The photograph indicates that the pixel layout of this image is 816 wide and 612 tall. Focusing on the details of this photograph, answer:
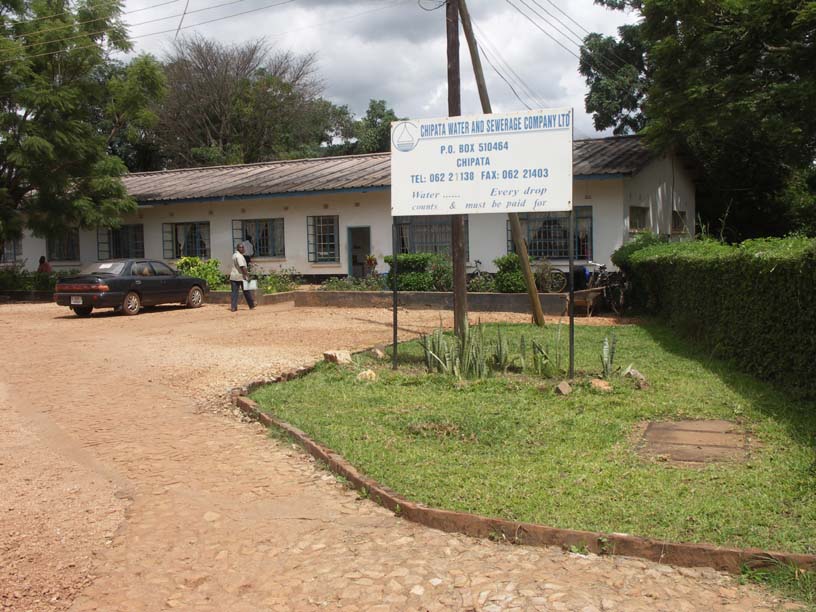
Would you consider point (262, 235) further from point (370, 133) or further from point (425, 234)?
point (370, 133)

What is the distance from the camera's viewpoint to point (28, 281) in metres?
26.1

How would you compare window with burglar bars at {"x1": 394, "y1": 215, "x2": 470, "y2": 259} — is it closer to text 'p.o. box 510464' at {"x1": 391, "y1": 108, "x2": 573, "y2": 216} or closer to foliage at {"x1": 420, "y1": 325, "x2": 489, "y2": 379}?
text 'p.o. box 510464' at {"x1": 391, "y1": 108, "x2": 573, "y2": 216}

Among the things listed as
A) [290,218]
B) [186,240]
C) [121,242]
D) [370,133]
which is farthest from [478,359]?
[370,133]

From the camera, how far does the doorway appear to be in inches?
960

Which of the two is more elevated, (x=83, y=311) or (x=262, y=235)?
(x=262, y=235)

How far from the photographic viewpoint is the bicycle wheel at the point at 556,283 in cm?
1756

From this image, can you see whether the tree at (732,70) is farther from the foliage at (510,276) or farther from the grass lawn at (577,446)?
the grass lawn at (577,446)

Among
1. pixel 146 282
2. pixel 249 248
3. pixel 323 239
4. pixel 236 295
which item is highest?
pixel 323 239

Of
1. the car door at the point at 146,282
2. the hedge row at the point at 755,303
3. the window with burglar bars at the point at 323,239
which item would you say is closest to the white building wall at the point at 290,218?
the window with burglar bars at the point at 323,239

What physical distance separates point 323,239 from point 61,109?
854cm

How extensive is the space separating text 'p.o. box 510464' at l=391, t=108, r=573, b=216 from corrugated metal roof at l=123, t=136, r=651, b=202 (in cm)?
1000

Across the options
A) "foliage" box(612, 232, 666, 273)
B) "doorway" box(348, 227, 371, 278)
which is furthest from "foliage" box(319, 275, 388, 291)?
"foliage" box(612, 232, 666, 273)

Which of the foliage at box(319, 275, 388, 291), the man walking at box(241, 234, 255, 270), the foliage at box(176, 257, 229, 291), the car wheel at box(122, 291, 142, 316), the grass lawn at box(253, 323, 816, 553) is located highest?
the man walking at box(241, 234, 255, 270)

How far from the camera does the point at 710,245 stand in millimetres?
12609
